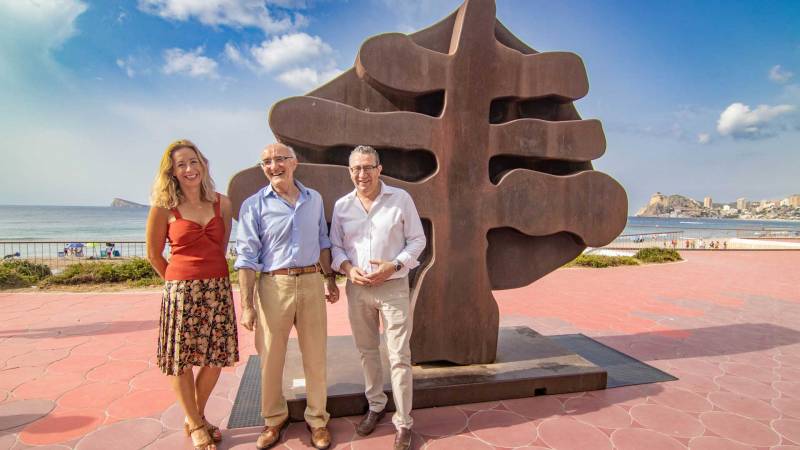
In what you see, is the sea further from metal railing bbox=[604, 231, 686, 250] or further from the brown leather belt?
the brown leather belt

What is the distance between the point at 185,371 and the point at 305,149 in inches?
64.3

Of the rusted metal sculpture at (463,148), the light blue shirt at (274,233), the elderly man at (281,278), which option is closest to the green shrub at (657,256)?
the rusted metal sculpture at (463,148)

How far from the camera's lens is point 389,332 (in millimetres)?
2381

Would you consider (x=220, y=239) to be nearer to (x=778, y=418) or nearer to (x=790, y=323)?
(x=778, y=418)

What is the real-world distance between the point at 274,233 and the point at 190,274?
496 millimetres

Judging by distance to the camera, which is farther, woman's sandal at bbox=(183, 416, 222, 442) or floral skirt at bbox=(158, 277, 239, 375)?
woman's sandal at bbox=(183, 416, 222, 442)

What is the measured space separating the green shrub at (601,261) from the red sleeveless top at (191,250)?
9.30 meters

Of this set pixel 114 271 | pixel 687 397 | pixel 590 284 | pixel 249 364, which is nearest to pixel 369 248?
pixel 249 364

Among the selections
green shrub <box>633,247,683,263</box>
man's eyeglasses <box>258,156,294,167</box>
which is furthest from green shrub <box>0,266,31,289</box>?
green shrub <box>633,247,683,263</box>

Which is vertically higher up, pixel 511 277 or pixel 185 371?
pixel 511 277

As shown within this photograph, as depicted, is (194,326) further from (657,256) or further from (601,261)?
(657,256)

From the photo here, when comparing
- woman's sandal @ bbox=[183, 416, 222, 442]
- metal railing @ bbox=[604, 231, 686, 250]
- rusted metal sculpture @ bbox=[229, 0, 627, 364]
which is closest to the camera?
woman's sandal @ bbox=[183, 416, 222, 442]

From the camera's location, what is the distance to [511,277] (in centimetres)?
354

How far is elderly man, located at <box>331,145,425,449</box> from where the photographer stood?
2.35 m
